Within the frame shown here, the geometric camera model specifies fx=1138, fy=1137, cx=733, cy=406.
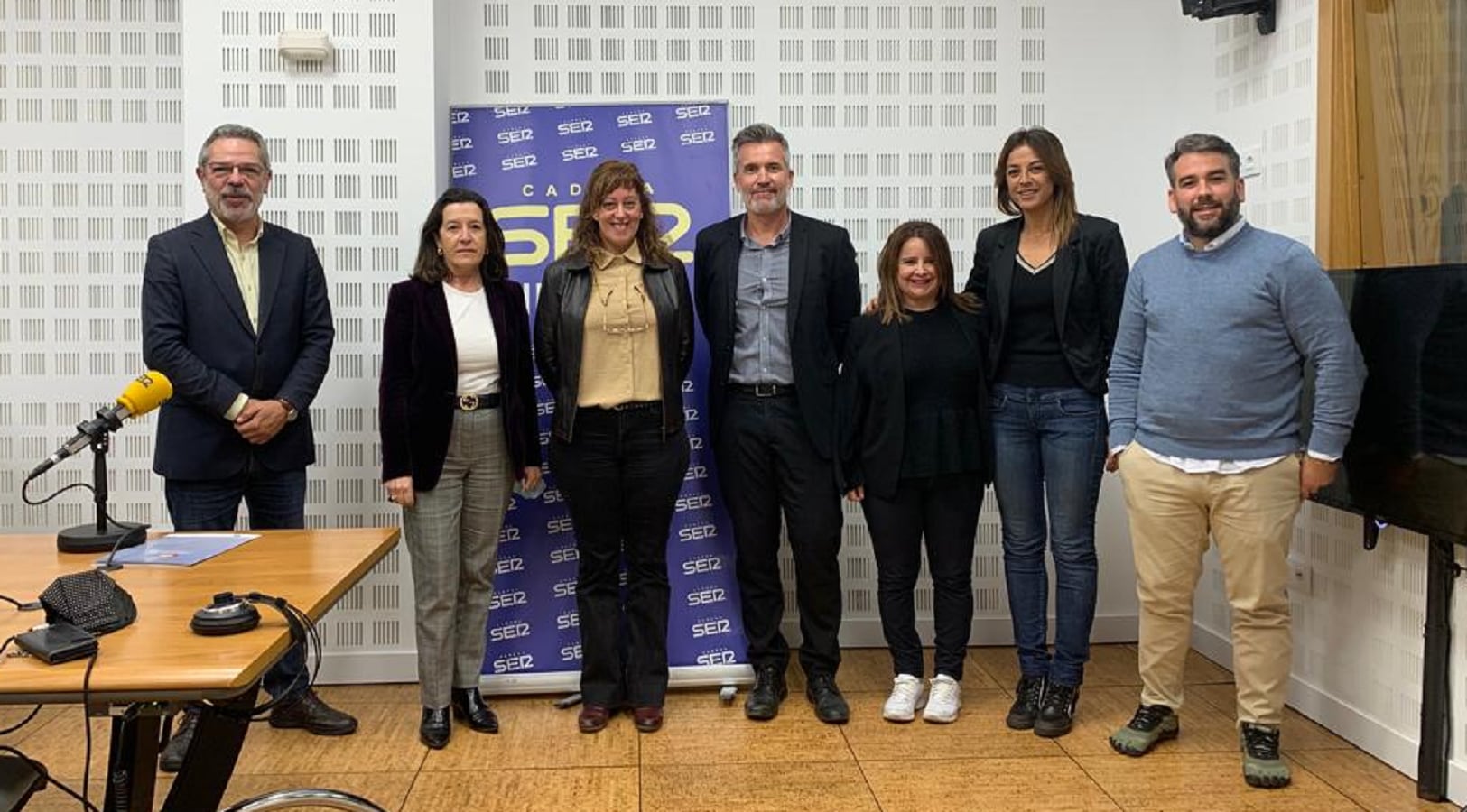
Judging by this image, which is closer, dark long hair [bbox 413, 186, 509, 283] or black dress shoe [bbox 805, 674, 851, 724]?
dark long hair [bbox 413, 186, 509, 283]

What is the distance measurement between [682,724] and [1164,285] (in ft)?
6.39

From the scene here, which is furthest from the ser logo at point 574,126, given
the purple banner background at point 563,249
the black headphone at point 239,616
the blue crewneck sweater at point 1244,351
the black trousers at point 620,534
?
the black headphone at point 239,616

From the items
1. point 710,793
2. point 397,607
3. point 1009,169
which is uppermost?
point 1009,169

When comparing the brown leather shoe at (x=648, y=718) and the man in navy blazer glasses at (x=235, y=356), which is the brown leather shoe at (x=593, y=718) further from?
the man in navy blazer glasses at (x=235, y=356)

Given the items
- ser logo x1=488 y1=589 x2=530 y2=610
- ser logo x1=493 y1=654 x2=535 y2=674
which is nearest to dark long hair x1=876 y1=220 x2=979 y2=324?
ser logo x1=488 y1=589 x2=530 y2=610

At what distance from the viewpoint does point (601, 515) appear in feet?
11.4

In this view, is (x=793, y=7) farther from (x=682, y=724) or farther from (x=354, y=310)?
(x=682, y=724)

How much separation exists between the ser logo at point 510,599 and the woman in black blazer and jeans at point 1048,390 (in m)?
1.63

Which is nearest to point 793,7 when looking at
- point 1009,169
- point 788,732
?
point 1009,169

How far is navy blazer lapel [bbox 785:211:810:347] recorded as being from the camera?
3500mm

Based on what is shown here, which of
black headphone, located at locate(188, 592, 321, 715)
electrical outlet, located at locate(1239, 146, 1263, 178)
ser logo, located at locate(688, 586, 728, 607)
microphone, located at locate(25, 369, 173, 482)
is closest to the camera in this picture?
black headphone, located at locate(188, 592, 321, 715)

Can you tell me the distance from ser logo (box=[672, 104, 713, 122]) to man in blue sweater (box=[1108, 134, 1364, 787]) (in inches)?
64.7

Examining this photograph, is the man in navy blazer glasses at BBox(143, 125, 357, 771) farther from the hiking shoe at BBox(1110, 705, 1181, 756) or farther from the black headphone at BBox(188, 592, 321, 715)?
the hiking shoe at BBox(1110, 705, 1181, 756)

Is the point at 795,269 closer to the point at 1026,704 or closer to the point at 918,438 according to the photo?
the point at 918,438
